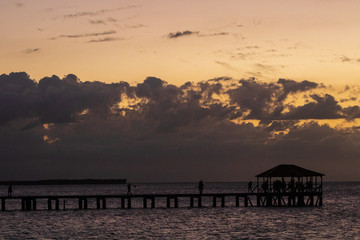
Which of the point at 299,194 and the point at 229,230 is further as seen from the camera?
the point at 299,194

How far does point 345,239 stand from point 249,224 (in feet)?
41.8

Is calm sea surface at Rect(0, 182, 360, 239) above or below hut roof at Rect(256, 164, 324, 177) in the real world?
below

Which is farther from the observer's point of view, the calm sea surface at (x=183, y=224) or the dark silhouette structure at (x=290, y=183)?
the dark silhouette structure at (x=290, y=183)

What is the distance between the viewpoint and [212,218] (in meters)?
65.4

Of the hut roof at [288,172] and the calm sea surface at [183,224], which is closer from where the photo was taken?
the calm sea surface at [183,224]

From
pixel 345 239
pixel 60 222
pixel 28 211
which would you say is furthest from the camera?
pixel 28 211

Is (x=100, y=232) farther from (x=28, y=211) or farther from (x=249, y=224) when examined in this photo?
(x=28, y=211)

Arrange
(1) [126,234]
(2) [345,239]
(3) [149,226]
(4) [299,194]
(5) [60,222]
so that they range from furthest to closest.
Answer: (4) [299,194] < (5) [60,222] < (3) [149,226] < (1) [126,234] < (2) [345,239]

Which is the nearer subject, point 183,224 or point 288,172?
point 183,224

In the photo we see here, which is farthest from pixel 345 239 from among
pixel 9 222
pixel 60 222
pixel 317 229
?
pixel 9 222

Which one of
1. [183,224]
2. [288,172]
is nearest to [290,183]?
[288,172]

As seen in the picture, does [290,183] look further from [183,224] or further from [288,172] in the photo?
[183,224]

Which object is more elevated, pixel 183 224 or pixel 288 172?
pixel 288 172

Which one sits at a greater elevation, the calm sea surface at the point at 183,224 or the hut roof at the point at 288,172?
the hut roof at the point at 288,172
